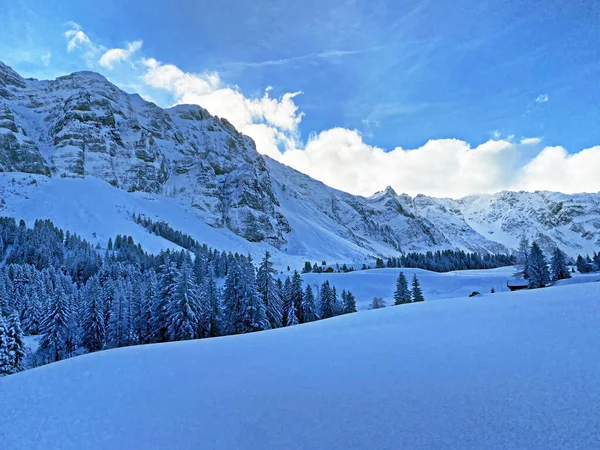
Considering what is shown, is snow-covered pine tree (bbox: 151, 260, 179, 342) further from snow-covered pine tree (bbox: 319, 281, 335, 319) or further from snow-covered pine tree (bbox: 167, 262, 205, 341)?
snow-covered pine tree (bbox: 319, 281, 335, 319)

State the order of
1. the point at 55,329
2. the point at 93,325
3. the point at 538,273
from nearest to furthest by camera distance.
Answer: the point at 55,329
the point at 93,325
the point at 538,273

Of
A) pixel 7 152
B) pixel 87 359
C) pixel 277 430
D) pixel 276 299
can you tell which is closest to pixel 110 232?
pixel 7 152

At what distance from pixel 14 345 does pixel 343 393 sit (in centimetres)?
3757

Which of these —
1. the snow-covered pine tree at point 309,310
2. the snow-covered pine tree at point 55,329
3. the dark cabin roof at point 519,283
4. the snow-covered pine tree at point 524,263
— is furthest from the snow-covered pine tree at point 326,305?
the snow-covered pine tree at point 55,329

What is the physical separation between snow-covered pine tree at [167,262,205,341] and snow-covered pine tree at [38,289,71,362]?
708 inches

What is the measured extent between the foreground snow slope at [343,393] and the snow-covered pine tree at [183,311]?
860 inches

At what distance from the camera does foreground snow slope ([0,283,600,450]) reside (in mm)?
6770

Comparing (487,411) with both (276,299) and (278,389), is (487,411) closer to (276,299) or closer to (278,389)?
(278,389)

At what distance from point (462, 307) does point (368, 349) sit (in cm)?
875

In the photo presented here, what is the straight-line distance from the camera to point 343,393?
29.2 ft

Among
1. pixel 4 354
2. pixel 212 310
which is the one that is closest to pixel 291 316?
pixel 212 310

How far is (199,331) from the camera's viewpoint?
39.4 meters

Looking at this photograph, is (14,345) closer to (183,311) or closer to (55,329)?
(55,329)

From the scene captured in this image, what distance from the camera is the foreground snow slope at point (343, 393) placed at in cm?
677
